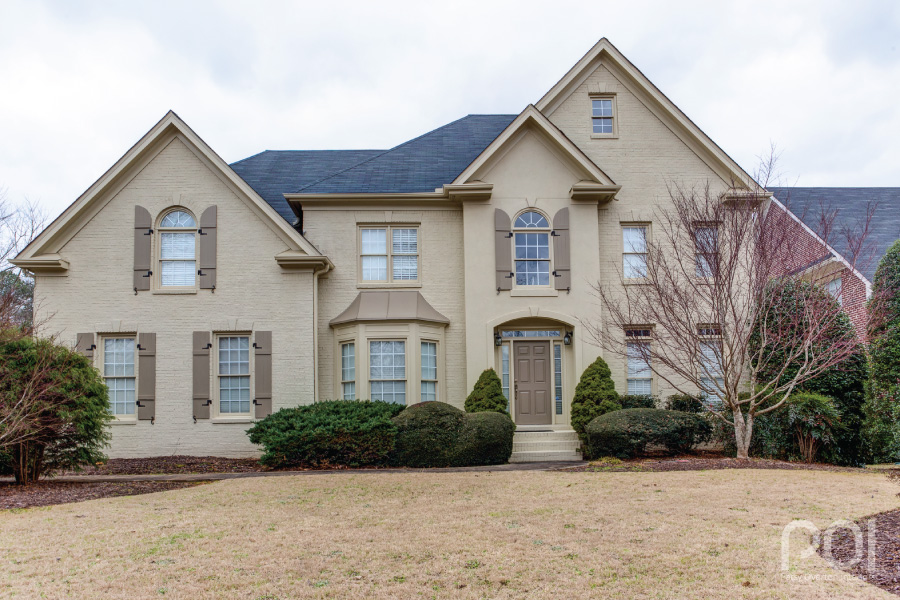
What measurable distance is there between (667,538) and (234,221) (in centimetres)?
1283

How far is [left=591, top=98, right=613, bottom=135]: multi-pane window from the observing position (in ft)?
62.6

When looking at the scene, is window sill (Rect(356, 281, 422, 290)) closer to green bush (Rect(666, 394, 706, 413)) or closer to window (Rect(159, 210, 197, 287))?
window (Rect(159, 210, 197, 287))

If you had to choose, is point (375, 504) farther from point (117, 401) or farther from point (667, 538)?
point (117, 401)

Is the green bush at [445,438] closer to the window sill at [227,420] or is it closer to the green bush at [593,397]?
the green bush at [593,397]

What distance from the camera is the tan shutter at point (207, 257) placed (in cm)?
1719

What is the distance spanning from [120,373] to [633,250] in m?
12.6

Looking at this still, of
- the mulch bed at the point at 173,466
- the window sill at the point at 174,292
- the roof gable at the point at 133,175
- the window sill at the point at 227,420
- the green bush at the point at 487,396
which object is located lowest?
the mulch bed at the point at 173,466

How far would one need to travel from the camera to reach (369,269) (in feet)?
59.7

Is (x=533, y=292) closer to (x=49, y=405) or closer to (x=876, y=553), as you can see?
(x=49, y=405)

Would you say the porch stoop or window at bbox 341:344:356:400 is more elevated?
window at bbox 341:344:356:400

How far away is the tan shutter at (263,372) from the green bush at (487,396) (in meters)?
4.51

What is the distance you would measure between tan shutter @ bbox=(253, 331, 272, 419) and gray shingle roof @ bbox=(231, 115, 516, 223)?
3.37 metres

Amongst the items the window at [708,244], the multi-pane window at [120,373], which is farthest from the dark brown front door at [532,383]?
the multi-pane window at [120,373]

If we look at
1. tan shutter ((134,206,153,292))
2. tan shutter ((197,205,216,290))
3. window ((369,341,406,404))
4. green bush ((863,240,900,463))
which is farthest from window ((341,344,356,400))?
green bush ((863,240,900,463))
